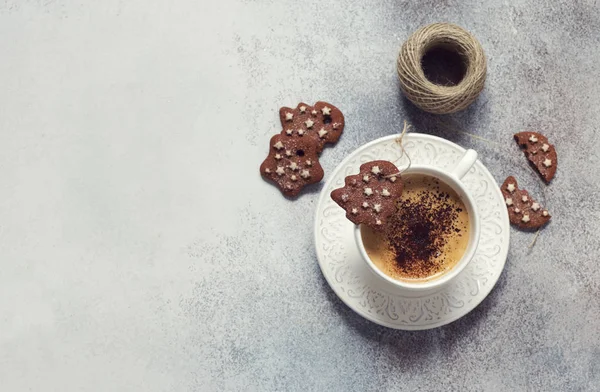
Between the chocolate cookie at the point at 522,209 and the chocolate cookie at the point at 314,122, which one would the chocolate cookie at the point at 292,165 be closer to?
the chocolate cookie at the point at 314,122

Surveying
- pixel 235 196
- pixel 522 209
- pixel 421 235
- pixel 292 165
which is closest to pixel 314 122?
pixel 292 165

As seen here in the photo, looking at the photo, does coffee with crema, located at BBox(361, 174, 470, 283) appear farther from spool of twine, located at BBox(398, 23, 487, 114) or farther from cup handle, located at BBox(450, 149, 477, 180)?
spool of twine, located at BBox(398, 23, 487, 114)

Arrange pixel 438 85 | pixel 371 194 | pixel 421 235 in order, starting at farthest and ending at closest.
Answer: pixel 438 85
pixel 421 235
pixel 371 194

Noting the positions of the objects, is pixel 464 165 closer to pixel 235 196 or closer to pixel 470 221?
A: pixel 470 221

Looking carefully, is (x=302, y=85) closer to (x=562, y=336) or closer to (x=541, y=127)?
(x=541, y=127)

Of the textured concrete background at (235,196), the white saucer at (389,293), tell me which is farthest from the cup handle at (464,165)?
the textured concrete background at (235,196)

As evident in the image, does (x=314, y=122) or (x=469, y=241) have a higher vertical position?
(x=314, y=122)

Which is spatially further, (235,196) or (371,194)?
(235,196)
